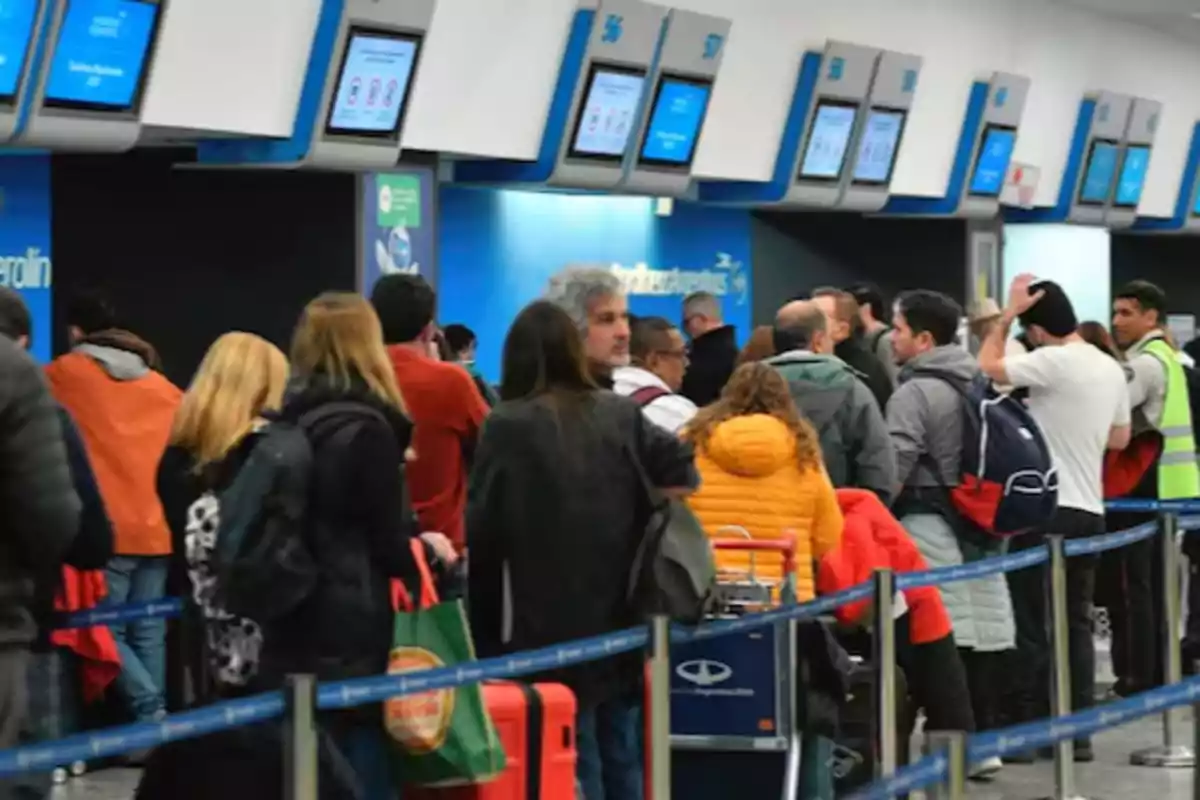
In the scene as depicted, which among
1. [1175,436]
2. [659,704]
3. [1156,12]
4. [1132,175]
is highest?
[1156,12]

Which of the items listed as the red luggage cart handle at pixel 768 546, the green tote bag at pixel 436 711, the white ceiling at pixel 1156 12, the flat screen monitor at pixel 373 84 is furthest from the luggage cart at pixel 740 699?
the white ceiling at pixel 1156 12

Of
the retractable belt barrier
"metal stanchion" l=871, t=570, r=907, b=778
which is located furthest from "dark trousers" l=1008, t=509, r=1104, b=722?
"metal stanchion" l=871, t=570, r=907, b=778

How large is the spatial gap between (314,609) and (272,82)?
4803 mm

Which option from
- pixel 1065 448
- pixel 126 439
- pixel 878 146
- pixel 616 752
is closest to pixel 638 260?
pixel 878 146

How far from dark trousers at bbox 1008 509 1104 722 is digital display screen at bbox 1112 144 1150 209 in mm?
9823

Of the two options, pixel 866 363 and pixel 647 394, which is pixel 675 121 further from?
pixel 647 394

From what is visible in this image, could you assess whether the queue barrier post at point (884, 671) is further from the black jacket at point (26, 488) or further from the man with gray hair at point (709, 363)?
the man with gray hair at point (709, 363)

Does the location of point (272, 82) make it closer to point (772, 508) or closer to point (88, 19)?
point (88, 19)

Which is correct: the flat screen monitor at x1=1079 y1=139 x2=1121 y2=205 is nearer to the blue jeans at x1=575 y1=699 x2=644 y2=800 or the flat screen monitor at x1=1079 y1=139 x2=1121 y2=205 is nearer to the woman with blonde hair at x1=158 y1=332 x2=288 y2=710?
the blue jeans at x1=575 y1=699 x2=644 y2=800

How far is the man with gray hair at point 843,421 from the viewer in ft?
24.1

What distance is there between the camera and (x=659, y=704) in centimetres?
→ 537

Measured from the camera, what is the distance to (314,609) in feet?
15.7

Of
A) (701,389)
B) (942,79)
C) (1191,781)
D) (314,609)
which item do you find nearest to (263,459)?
(314,609)

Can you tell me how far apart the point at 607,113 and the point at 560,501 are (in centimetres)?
603
